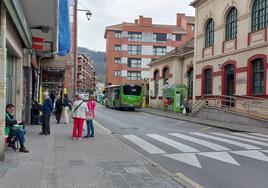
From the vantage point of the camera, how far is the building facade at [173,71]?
4116cm

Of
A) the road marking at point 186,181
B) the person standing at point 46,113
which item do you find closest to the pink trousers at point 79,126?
the person standing at point 46,113

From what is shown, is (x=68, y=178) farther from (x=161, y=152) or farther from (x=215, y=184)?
(x=161, y=152)

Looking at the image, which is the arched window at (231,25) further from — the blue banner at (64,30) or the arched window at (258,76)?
the blue banner at (64,30)

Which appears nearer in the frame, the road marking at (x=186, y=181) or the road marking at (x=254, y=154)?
the road marking at (x=186, y=181)

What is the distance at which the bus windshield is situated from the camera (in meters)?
43.2

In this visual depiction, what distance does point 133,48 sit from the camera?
298 ft

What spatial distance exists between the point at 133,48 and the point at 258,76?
66.1 metres

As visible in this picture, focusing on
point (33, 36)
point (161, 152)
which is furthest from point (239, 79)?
point (161, 152)

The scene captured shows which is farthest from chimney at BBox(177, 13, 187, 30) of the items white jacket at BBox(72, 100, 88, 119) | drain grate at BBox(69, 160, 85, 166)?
drain grate at BBox(69, 160, 85, 166)

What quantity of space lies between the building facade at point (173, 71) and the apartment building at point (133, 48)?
34.9m

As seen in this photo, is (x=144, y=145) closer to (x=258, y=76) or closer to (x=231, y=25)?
(x=258, y=76)

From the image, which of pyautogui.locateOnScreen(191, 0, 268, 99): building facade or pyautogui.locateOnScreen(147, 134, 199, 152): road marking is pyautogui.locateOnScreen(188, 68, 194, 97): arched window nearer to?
pyautogui.locateOnScreen(191, 0, 268, 99): building facade

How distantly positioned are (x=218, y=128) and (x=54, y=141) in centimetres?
1135

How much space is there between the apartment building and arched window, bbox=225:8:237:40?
57346mm
